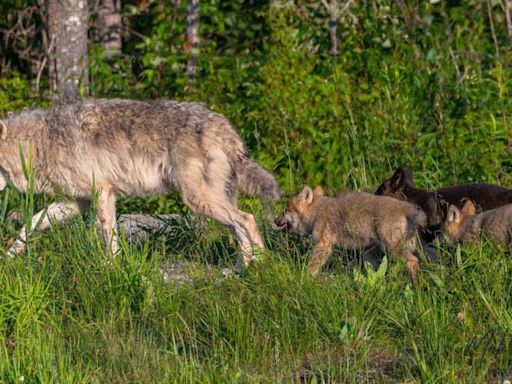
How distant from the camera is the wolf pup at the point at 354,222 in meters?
7.02

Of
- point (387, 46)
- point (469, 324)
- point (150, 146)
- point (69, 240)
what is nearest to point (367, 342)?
point (469, 324)

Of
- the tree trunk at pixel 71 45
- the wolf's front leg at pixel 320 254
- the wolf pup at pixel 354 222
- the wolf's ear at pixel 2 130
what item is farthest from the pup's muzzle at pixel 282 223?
the tree trunk at pixel 71 45

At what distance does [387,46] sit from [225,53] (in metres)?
2.39

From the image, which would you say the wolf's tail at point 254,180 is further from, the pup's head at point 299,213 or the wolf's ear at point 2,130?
the wolf's ear at point 2,130

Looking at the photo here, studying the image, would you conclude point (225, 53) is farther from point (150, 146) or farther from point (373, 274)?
point (373, 274)

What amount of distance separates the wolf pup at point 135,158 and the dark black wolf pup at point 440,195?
2.89 feet

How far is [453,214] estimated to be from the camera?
7070mm

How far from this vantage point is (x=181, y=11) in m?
13.0

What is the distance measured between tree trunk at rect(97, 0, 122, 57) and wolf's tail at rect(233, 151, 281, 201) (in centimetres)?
636

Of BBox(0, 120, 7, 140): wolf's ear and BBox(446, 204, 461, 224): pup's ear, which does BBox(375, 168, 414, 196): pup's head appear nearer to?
BBox(446, 204, 461, 224): pup's ear

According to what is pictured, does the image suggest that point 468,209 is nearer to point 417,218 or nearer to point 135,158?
point 417,218

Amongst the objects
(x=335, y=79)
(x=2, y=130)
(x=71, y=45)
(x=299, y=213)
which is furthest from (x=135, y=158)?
(x=71, y=45)

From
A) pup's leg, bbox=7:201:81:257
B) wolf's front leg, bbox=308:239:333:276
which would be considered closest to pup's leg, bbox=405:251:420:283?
wolf's front leg, bbox=308:239:333:276

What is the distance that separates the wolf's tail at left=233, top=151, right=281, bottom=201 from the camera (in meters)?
7.88
